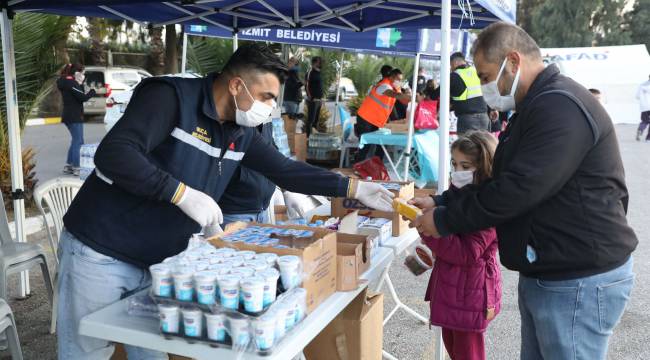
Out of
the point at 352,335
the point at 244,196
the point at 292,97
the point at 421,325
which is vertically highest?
the point at 292,97

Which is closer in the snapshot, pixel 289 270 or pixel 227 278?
pixel 227 278

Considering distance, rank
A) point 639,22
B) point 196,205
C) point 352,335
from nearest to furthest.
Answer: point 196,205, point 352,335, point 639,22

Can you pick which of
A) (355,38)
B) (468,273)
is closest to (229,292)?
(468,273)

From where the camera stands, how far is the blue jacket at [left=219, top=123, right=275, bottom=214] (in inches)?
125

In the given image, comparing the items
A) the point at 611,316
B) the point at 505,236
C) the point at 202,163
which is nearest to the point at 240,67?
the point at 202,163

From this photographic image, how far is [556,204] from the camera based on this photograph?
1.79 metres

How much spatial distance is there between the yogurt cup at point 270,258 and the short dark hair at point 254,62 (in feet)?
2.33

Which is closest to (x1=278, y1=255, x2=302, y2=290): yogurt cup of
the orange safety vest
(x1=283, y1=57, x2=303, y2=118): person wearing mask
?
the orange safety vest

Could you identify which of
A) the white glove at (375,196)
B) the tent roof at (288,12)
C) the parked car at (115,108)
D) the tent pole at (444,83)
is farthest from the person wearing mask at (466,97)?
the white glove at (375,196)

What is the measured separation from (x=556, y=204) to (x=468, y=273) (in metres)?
0.82

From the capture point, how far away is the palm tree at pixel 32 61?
5.36 meters

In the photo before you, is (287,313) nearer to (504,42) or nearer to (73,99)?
(504,42)

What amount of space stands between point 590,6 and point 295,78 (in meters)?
32.7

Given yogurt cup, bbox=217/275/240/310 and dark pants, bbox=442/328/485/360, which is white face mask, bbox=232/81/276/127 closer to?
yogurt cup, bbox=217/275/240/310
